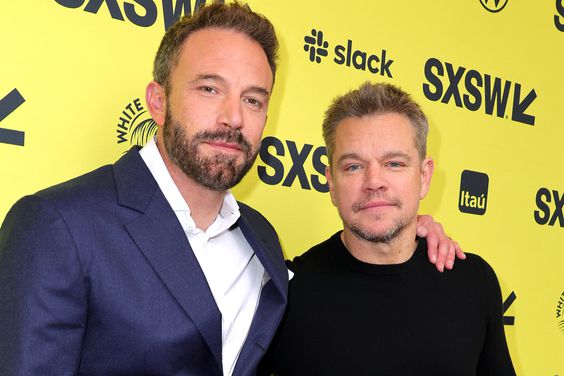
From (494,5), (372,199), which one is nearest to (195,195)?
(372,199)

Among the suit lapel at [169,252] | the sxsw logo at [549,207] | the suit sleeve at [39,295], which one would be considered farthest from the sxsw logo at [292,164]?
the sxsw logo at [549,207]

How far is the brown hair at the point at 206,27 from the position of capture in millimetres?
1386

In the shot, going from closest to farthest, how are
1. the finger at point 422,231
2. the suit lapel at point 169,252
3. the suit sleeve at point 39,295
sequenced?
the suit sleeve at point 39,295
the suit lapel at point 169,252
the finger at point 422,231

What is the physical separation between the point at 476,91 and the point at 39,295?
5.96 ft

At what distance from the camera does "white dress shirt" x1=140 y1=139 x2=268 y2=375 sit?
4.25 feet

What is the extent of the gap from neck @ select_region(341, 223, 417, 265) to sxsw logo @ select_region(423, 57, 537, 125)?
31.1 inches

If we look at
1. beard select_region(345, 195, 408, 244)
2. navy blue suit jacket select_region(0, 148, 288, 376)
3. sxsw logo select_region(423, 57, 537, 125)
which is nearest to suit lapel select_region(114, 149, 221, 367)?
navy blue suit jacket select_region(0, 148, 288, 376)

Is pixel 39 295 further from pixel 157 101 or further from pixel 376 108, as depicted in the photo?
→ pixel 376 108

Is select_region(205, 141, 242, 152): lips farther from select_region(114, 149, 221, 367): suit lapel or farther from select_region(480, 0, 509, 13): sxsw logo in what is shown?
select_region(480, 0, 509, 13): sxsw logo

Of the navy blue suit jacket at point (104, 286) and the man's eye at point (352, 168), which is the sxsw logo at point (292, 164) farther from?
the navy blue suit jacket at point (104, 286)

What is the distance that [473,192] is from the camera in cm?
233

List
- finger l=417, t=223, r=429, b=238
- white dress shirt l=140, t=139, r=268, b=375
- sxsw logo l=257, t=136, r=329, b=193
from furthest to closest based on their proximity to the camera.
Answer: sxsw logo l=257, t=136, r=329, b=193 < finger l=417, t=223, r=429, b=238 < white dress shirt l=140, t=139, r=268, b=375

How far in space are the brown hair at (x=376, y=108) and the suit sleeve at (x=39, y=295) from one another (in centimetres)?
80

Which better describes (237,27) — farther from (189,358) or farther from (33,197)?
(189,358)
